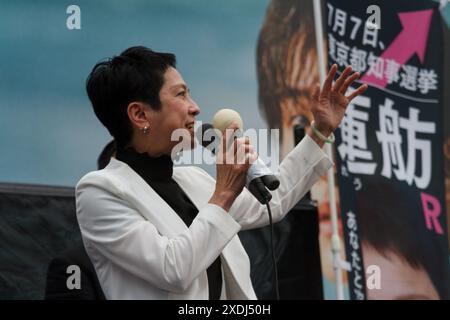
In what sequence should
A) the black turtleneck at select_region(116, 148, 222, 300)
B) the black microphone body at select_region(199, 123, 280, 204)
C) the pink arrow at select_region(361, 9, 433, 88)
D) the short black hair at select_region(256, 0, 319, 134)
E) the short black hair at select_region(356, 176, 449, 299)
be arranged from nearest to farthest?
the black microphone body at select_region(199, 123, 280, 204) < the black turtleneck at select_region(116, 148, 222, 300) < the short black hair at select_region(356, 176, 449, 299) < the pink arrow at select_region(361, 9, 433, 88) < the short black hair at select_region(256, 0, 319, 134)

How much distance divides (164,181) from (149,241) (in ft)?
0.80

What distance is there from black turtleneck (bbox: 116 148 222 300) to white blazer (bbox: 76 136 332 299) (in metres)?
0.02

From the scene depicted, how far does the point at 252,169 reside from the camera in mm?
1629

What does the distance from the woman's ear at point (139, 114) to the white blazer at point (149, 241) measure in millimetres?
102

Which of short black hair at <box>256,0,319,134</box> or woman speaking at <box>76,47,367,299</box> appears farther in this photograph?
short black hair at <box>256,0,319,134</box>

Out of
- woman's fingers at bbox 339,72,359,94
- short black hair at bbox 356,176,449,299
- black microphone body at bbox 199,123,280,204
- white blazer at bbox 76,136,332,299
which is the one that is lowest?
white blazer at bbox 76,136,332,299

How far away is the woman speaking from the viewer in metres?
1.61

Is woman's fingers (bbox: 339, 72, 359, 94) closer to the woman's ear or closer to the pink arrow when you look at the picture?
the woman's ear

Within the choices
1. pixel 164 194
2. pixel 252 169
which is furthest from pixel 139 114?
pixel 252 169

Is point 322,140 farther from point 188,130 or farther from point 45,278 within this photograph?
point 45,278

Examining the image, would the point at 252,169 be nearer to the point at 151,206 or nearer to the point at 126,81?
the point at 151,206

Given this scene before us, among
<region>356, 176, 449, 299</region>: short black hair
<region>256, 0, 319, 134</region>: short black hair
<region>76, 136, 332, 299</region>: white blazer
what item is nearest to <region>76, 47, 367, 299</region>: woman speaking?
<region>76, 136, 332, 299</region>: white blazer

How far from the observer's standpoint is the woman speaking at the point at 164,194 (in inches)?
63.2
